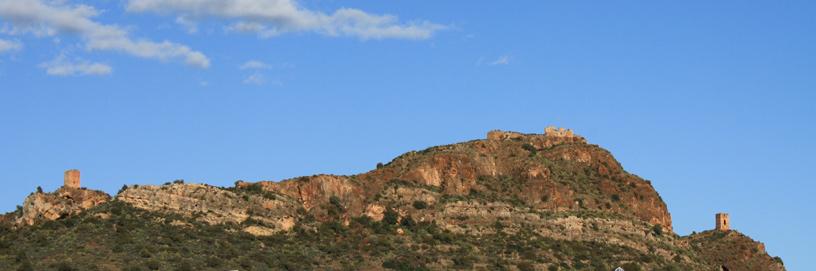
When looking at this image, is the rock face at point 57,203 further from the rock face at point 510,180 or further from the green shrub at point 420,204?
the green shrub at point 420,204

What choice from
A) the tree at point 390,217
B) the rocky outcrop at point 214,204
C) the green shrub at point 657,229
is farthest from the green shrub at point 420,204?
the green shrub at point 657,229

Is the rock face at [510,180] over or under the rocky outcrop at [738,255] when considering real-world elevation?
over

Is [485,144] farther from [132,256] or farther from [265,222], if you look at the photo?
[132,256]

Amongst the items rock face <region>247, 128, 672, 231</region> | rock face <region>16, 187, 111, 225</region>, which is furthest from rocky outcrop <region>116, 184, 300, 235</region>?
rock face <region>247, 128, 672, 231</region>

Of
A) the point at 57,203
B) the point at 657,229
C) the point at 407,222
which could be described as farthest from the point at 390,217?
the point at 57,203

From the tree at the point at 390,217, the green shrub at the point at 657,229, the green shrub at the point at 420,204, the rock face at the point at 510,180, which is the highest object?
the rock face at the point at 510,180

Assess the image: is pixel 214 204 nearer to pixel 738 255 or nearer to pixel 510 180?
pixel 510 180

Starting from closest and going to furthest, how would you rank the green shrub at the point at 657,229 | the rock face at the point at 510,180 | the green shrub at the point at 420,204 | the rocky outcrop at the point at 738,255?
the rock face at the point at 510,180 < the green shrub at the point at 420,204 < the green shrub at the point at 657,229 < the rocky outcrop at the point at 738,255

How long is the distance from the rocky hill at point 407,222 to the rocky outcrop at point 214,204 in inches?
6.0

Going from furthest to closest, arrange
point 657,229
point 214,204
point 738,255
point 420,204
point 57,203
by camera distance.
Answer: point 738,255
point 657,229
point 420,204
point 214,204
point 57,203

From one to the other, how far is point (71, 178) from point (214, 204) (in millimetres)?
13966

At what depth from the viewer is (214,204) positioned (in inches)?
6462

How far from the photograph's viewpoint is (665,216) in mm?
189125

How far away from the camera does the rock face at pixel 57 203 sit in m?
156
